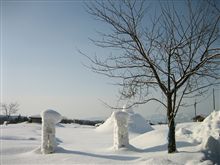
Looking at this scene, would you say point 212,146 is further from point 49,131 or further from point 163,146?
point 49,131

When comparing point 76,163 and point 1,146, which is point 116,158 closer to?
point 76,163

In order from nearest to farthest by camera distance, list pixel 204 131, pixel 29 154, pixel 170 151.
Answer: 1. pixel 170 151
2. pixel 29 154
3. pixel 204 131

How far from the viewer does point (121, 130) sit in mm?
12727

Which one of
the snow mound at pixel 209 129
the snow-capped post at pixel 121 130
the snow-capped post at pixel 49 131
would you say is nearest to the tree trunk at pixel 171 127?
the snow-capped post at pixel 121 130

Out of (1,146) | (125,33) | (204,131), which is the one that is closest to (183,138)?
(204,131)

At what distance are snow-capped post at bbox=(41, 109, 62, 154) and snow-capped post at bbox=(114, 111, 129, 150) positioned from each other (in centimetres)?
262

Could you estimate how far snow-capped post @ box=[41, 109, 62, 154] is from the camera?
36.9 ft

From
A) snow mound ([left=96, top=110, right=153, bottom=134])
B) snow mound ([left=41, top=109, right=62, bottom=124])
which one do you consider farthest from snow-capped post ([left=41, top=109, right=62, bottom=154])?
snow mound ([left=96, top=110, right=153, bottom=134])

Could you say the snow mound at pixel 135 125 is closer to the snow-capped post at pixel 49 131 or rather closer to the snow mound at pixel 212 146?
the snow-capped post at pixel 49 131

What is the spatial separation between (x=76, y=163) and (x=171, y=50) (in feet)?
15.9

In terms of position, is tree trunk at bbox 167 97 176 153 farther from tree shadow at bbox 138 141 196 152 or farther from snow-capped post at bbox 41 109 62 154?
snow-capped post at bbox 41 109 62 154

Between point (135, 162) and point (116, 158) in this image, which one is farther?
point (116, 158)

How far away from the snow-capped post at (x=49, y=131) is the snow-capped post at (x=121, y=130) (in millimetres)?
2618

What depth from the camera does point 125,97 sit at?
399 inches
